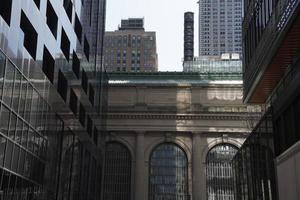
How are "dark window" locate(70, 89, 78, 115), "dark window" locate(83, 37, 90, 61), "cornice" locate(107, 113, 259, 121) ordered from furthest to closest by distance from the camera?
1. "cornice" locate(107, 113, 259, 121)
2. "dark window" locate(83, 37, 90, 61)
3. "dark window" locate(70, 89, 78, 115)

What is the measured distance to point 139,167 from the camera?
60.3m

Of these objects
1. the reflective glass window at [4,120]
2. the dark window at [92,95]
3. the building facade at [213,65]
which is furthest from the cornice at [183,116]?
the reflective glass window at [4,120]

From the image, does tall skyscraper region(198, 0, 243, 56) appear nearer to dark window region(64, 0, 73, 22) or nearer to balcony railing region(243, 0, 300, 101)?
balcony railing region(243, 0, 300, 101)

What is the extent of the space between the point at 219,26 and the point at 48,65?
146445 mm

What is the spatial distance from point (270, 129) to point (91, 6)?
1977cm

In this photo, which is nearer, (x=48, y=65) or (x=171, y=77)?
(x=48, y=65)

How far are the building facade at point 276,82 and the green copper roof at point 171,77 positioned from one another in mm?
28992

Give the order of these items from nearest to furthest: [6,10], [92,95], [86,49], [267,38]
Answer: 1. [6,10]
2. [267,38]
3. [86,49]
4. [92,95]

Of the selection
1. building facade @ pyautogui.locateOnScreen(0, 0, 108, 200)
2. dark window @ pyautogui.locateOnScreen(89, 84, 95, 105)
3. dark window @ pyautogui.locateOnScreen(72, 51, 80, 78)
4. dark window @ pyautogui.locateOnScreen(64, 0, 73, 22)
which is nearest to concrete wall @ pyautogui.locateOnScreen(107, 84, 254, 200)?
building facade @ pyautogui.locateOnScreen(0, 0, 108, 200)

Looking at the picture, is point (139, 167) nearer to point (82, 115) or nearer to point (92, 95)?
point (92, 95)

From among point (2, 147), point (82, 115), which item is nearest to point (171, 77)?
point (82, 115)

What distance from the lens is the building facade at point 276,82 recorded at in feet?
76.9

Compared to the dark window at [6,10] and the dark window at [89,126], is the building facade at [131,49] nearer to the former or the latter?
the dark window at [89,126]

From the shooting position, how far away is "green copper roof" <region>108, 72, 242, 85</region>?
6544cm
